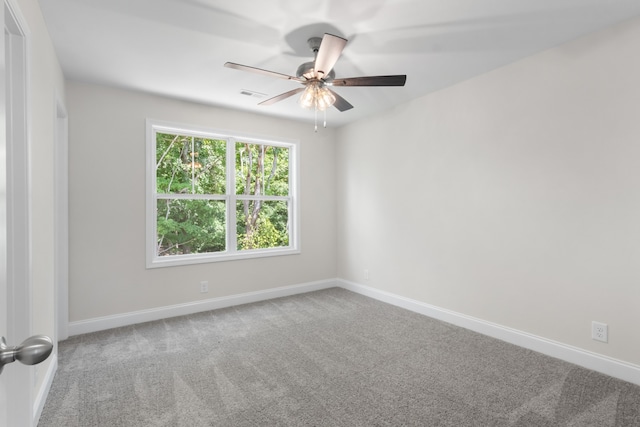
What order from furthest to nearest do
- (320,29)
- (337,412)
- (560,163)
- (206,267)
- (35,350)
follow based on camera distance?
1. (206,267)
2. (560,163)
3. (320,29)
4. (337,412)
5. (35,350)

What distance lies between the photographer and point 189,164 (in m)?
4.05

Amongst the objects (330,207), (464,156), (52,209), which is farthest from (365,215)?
(52,209)

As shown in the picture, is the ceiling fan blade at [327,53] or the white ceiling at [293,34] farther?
the white ceiling at [293,34]

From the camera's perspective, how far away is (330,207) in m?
5.13

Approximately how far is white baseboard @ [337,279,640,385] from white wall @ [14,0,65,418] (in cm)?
344

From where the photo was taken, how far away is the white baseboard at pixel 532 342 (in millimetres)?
2363

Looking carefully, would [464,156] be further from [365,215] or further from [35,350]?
[35,350]

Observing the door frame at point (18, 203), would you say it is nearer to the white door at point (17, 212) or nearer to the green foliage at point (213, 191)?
the white door at point (17, 212)

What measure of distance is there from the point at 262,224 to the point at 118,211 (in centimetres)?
179

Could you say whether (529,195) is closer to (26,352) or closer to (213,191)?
(26,352)

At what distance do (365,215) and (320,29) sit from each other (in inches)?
107

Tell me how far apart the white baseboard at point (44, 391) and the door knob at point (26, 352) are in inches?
69.4

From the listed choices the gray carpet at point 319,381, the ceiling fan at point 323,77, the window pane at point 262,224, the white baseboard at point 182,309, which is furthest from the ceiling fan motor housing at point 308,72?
the white baseboard at point 182,309

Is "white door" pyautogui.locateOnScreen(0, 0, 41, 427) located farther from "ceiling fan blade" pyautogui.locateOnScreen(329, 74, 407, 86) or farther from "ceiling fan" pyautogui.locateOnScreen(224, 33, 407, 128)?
"ceiling fan blade" pyautogui.locateOnScreen(329, 74, 407, 86)
